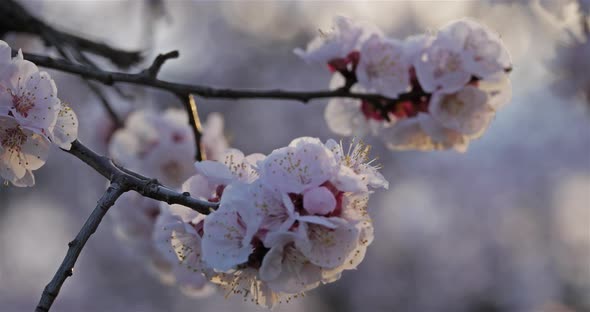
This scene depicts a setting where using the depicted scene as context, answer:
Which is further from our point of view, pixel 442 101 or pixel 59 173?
pixel 59 173

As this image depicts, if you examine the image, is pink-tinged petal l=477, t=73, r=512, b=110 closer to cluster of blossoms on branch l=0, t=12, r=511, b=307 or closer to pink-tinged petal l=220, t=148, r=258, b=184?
cluster of blossoms on branch l=0, t=12, r=511, b=307

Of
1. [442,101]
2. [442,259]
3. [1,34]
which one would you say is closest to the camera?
[442,101]

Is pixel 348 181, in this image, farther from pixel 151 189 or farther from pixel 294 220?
pixel 151 189

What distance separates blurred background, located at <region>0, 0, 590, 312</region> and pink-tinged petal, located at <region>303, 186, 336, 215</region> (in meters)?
10.3

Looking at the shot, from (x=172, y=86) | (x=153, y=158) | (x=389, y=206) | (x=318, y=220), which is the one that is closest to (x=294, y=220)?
(x=318, y=220)

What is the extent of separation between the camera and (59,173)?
13562 millimetres

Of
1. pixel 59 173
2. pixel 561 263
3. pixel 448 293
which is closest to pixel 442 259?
pixel 448 293

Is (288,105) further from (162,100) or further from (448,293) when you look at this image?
(448,293)

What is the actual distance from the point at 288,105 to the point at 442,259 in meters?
4.22

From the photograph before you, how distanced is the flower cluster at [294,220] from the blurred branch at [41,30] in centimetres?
131

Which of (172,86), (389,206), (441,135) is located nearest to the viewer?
(172,86)

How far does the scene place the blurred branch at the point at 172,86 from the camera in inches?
68.0

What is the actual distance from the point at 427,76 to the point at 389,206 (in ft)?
38.0

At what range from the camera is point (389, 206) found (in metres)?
13.7
